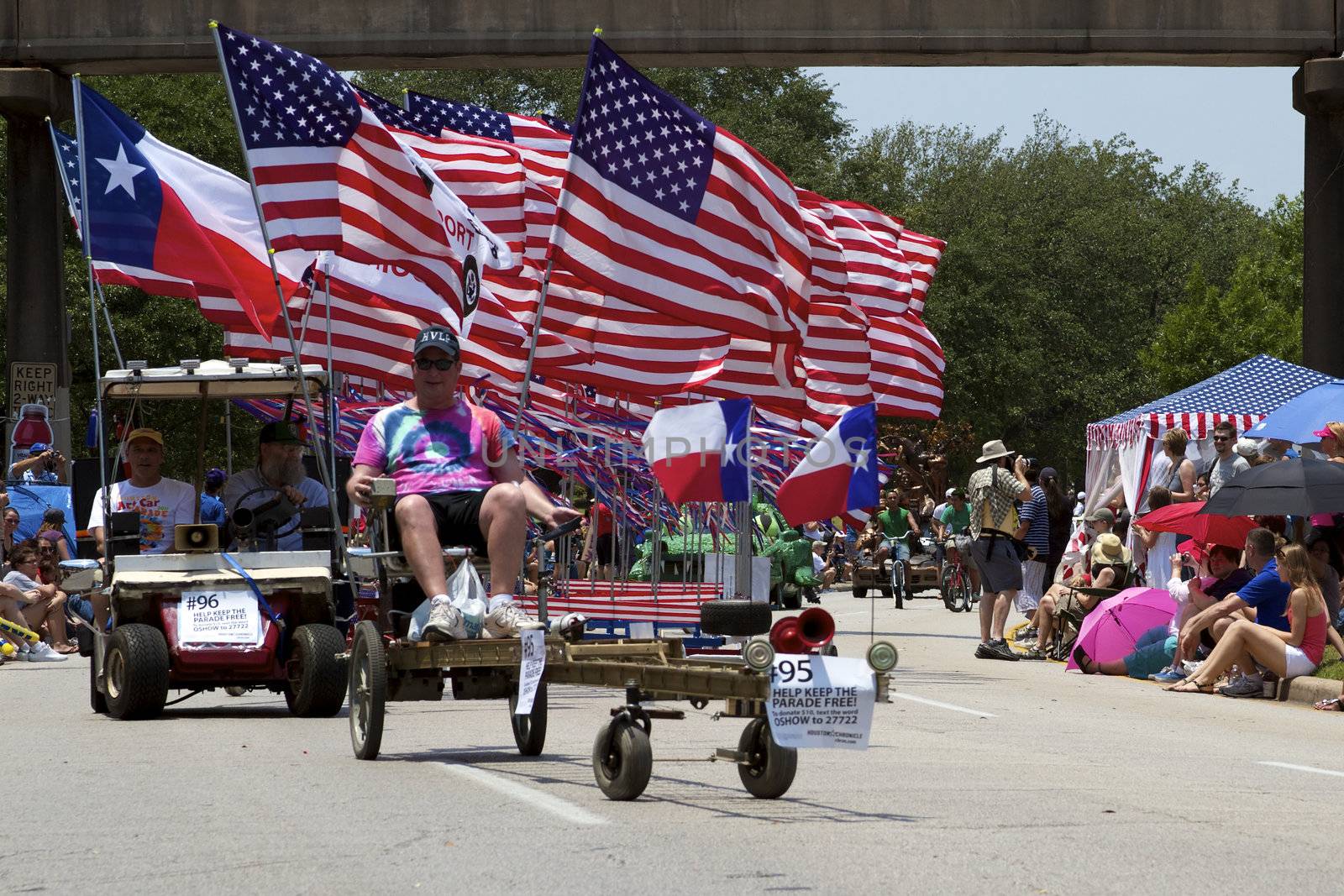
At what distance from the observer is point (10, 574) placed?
22.3 m

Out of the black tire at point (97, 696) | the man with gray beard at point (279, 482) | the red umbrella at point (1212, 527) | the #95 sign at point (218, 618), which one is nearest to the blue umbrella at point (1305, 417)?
the red umbrella at point (1212, 527)

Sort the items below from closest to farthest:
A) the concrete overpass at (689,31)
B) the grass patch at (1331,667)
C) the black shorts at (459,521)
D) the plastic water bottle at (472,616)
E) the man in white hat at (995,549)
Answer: the plastic water bottle at (472,616), the black shorts at (459,521), the grass patch at (1331,667), the man in white hat at (995,549), the concrete overpass at (689,31)

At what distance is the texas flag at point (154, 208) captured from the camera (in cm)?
1820

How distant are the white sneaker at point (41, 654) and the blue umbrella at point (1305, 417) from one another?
1236 centimetres

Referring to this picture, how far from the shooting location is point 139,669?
1342 centimetres

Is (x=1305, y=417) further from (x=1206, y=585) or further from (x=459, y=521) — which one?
(x=459, y=521)

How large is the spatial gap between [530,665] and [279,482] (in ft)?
17.5

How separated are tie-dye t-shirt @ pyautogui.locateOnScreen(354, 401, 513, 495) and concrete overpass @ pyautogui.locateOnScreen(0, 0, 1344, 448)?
54.6 feet

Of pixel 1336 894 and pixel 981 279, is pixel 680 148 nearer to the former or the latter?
pixel 1336 894

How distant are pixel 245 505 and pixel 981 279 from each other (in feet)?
179

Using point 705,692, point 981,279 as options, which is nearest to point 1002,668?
point 705,692

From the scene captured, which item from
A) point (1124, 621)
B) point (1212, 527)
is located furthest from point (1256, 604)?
point (1124, 621)

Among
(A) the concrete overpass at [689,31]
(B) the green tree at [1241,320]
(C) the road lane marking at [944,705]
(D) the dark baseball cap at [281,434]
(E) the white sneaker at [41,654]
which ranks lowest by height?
(C) the road lane marking at [944,705]

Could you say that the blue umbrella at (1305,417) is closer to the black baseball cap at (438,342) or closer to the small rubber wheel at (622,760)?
the black baseball cap at (438,342)
